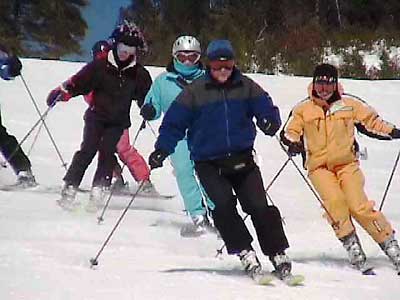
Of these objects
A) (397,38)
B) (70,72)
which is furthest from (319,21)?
(70,72)

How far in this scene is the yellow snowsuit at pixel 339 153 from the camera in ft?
19.3

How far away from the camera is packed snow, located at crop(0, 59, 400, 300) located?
15.5ft

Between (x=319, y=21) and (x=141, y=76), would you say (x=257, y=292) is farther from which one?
(x=319, y=21)

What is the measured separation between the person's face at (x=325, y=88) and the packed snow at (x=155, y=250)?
630 millimetres

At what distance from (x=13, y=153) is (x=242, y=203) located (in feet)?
12.1

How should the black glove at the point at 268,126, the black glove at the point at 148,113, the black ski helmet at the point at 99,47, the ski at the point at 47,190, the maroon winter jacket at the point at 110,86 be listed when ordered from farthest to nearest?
the ski at the point at 47,190, the black ski helmet at the point at 99,47, the maroon winter jacket at the point at 110,86, the black glove at the point at 148,113, the black glove at the point at 268,126

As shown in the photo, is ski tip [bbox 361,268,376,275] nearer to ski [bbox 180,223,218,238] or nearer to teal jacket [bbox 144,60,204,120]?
ski [bbox 180,223,218,238]

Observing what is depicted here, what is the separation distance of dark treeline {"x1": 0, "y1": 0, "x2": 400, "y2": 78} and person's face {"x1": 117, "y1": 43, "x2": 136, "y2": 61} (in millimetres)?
9939

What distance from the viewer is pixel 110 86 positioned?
7.49 m

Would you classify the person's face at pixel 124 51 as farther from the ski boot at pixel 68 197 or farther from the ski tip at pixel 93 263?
the ski tip at pixel 93 263

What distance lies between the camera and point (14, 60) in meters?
8.26

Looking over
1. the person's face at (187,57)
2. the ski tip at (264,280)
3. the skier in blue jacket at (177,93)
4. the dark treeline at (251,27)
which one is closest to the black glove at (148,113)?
the skier in blue jacket at (177,93)

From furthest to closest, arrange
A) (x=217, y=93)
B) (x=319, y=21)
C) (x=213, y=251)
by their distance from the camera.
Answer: (x=319, y=21) < (x=213, y=251) < (x=217, y=93)

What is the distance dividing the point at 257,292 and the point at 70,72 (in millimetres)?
10236
